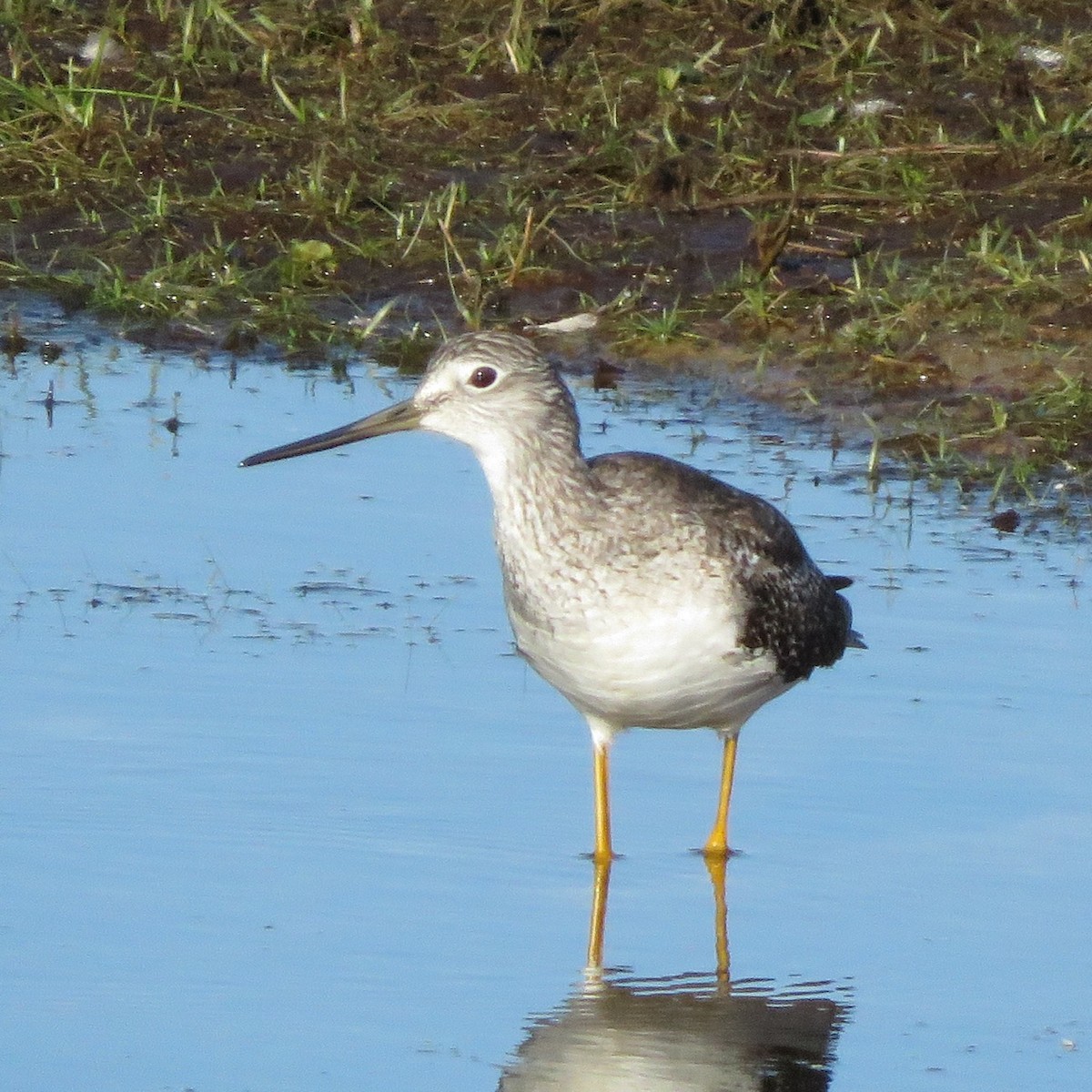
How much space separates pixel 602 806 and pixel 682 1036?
1099mm

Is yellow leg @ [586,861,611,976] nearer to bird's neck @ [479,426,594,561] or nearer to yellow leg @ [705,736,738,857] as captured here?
yellow leg @ [705,736,738,857]

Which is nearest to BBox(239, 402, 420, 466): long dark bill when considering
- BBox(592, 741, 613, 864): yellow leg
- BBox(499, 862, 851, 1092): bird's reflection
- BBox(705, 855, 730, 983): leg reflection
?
BBox(592, 741, 613, 864): yellow leg

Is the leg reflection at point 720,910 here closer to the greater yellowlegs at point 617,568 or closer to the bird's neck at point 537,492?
the greater yellowlegs at point 617,568

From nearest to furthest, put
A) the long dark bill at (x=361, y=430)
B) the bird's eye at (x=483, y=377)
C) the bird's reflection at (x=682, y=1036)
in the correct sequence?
the bird's reflection at (x=682, y=1036)
the bird's eye at (x=483, y=377)
the long dark bill at (x=361, y=430)

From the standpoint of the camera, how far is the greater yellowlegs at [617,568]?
586 centimetres

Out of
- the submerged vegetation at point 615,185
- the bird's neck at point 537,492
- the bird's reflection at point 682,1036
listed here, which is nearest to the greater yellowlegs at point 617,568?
the bird's neck at point 537,492

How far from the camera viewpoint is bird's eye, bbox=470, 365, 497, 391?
618cm

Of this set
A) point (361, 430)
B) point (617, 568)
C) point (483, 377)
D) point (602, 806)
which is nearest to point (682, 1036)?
point (602, 806)

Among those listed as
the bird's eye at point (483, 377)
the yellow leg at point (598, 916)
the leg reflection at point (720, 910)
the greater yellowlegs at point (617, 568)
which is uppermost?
the bird's eye at point (483, 377)

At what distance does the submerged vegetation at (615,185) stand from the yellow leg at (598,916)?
2976mm

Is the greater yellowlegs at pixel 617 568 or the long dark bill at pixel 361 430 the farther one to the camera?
the long dark bill at pixel 361 430

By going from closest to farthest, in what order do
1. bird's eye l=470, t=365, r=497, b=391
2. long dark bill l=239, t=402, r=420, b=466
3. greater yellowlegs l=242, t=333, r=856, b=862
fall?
greater yellowlegs l=242, t=333, r=856, b=862
bird's eye l=470, t=365, r=497, b=391
long dark bill l=239, t=402, r=420, b=466

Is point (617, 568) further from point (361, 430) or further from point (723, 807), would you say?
point (361, 430)

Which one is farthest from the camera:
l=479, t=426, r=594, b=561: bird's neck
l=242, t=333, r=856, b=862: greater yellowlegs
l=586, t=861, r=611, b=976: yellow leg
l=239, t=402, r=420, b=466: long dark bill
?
l=239, t=402, r=420, b=466: long dark bill
